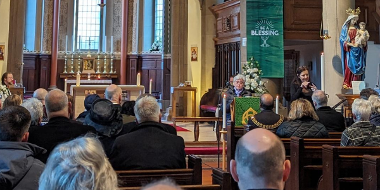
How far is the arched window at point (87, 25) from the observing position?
18.5 metres

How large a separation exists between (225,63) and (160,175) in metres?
10.9

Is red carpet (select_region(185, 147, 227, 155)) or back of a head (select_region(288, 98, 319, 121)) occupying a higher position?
back of a head (select_region(288, 98, 319, 121))

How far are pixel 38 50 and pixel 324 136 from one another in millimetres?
15785

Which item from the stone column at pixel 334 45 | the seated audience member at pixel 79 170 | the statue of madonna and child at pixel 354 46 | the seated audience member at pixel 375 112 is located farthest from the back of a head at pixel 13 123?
the stone column at pixel 334 45

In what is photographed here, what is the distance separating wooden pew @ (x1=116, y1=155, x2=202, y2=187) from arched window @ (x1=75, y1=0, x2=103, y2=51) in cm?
1686

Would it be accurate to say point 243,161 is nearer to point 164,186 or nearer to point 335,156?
point 164,186

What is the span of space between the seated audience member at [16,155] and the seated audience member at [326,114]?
365 centimetres

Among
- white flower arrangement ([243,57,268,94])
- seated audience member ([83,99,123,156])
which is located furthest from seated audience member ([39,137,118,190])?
white flower arrangement ([243,57,268,94])

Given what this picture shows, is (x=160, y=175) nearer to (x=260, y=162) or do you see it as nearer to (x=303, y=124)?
(x=260, y=162)

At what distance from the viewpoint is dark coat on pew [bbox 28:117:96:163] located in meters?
2.98

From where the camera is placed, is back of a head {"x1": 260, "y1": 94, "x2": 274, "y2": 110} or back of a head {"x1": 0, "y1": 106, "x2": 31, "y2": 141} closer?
back of a head {"x1": 0, "y1": 106, "x2": 31, "y2": 141}

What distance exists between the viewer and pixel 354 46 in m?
8.16

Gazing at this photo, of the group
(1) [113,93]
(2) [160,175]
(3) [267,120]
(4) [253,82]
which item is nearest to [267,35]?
(4) [253,82]

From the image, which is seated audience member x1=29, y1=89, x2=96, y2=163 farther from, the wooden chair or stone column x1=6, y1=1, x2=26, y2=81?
stone column x1=6, y1=1, x2=26, y2=81
